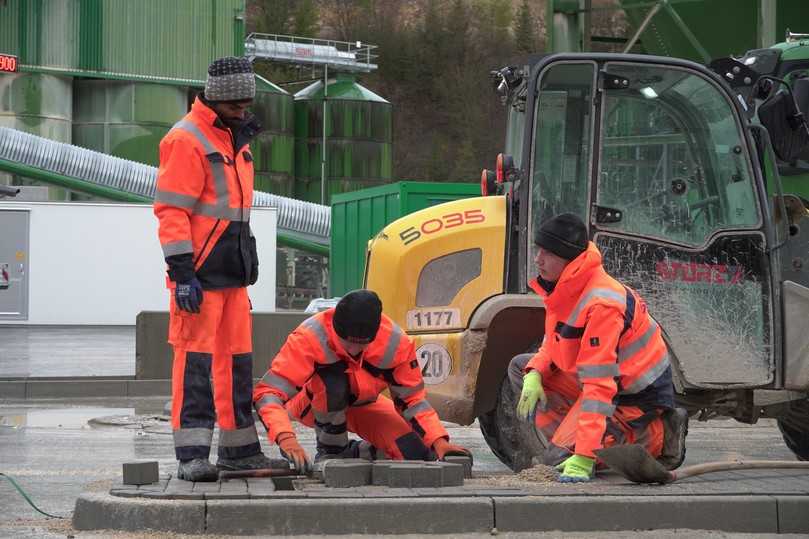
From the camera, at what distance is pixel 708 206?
29.6 ft

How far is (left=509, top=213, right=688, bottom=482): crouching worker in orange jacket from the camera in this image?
734 centimetres

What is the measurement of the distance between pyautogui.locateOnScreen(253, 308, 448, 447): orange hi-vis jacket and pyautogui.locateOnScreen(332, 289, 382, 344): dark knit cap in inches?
6.8

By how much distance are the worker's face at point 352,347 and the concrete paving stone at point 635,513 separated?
1.49 m

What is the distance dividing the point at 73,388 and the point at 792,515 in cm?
1130

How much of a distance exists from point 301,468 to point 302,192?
61072 millimetres

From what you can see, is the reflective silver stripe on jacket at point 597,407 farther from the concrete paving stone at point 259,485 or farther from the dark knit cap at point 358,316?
the concrete paving stone at point 259,485

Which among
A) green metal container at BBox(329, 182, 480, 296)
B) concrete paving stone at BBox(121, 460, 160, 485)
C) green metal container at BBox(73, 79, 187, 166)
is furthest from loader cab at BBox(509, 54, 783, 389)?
green metal container at BBox(73, 79, 187, 166)

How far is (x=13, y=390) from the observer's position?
1655cm

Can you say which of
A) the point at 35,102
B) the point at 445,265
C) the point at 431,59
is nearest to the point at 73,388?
the point at 445,265

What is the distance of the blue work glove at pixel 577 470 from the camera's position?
7.30 m

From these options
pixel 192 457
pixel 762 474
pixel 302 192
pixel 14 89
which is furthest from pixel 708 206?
pixel 302 192

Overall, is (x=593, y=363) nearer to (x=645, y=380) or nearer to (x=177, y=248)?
(x=645, y=380)

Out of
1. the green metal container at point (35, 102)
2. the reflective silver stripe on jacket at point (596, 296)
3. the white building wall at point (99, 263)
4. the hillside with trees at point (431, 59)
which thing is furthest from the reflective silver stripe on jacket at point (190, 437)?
the hillside with trees at point (431, 59)

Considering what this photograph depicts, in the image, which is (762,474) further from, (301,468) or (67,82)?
(67,82)
